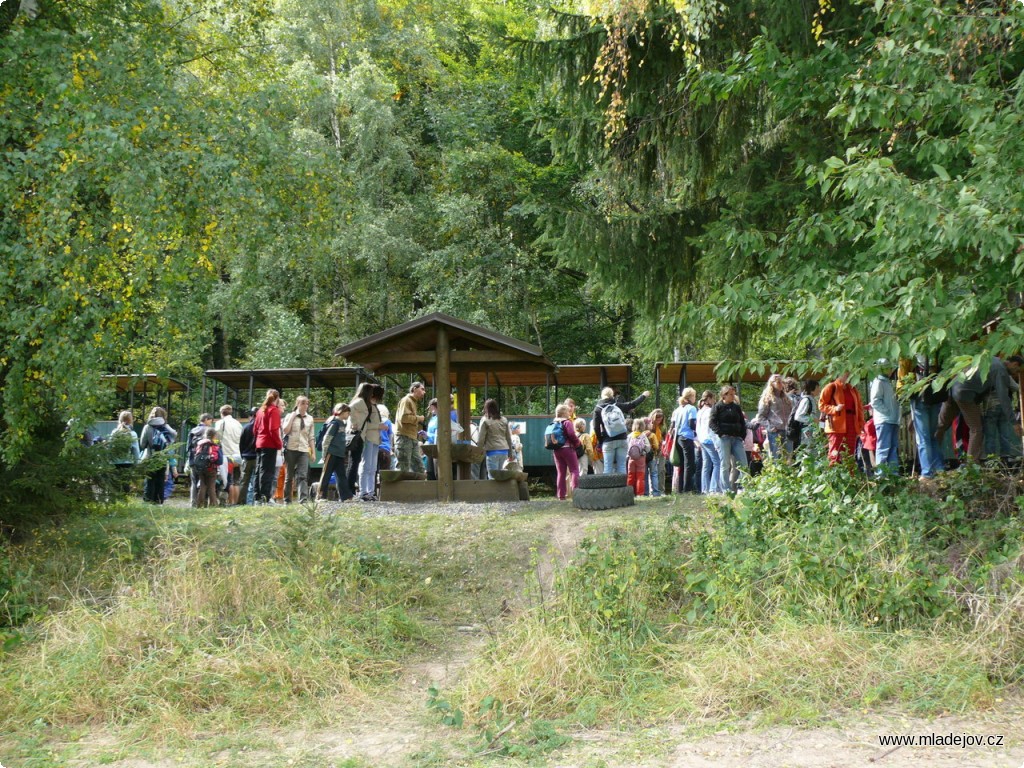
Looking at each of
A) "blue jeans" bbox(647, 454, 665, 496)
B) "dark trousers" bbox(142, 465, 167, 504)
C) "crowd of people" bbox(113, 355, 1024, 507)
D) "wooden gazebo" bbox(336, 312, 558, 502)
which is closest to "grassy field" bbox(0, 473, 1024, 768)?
"crowd of people" bbox(113, 355, 1024, 507)

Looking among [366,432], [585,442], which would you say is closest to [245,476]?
[366,432]

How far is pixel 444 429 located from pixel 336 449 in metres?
1.57

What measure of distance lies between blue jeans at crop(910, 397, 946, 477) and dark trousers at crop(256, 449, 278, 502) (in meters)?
7.91

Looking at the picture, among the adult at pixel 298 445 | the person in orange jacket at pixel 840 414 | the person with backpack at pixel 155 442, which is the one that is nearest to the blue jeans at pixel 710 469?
the person in orange jacket at pixel 840 414

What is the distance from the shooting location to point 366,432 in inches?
520

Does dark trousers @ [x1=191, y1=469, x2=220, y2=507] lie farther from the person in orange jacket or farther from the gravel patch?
the person in orange jacket

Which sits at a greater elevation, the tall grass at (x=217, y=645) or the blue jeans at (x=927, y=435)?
the blue jeans at (x=927, y=435)

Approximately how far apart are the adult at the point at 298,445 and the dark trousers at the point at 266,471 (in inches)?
7.7

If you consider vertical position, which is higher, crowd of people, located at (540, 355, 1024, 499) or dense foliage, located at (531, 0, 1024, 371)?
dense foliage, located at (531, 0, 1024, 371)

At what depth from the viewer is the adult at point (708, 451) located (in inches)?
493

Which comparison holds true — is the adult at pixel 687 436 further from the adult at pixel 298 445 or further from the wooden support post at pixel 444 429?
the adult at pixel 298 445

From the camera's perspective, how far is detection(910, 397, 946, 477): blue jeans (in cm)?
1040

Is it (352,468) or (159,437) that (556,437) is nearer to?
(352,468)

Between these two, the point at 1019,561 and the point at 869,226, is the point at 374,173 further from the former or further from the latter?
the point at 1019,561
